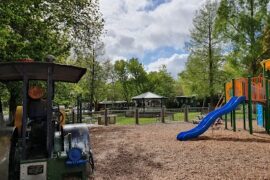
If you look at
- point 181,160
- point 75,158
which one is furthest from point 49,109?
point 181,160

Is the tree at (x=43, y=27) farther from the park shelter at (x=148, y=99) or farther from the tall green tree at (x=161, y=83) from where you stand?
the tall green tree at (x=161, y=83)

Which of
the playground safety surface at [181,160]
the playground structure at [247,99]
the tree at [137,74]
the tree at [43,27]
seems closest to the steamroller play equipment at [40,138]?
the playground safety surface at [181,160]

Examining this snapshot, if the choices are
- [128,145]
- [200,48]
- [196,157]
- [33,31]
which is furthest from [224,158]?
[200,48]

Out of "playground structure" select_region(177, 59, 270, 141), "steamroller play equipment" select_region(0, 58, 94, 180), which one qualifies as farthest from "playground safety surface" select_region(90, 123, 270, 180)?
"steamroller play equipment" select_region(0, 58, 94, 180)

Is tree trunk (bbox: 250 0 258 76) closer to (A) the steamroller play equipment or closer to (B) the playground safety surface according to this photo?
(B) the playground safety surface

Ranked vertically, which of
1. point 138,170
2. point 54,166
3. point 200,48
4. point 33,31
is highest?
point 200,48

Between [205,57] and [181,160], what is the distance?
25.3 meters

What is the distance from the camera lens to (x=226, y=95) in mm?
17016

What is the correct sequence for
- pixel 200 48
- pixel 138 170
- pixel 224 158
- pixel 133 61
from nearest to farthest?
1. pixel 138 170
2. pixel 224 158
3. pixel 200 48
4. pixel 133 61

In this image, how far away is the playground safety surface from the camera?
7.05 meters

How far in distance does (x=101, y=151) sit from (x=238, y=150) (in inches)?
156

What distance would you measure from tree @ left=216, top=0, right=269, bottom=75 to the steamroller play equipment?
21.4 m

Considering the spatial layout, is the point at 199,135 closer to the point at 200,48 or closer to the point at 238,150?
the point at 238,150

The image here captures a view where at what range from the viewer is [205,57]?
32375 millimetres
